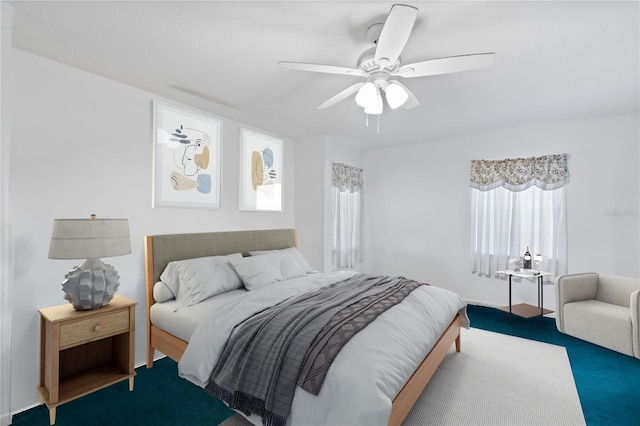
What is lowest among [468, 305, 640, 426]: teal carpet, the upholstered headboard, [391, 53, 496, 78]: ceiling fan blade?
[468, 305, 640, 426]: teal carpet

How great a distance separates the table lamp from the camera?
213cm

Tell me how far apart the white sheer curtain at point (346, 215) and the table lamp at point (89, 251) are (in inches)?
122

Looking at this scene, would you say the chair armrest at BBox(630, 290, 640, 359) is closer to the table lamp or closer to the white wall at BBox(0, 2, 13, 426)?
the table lamp

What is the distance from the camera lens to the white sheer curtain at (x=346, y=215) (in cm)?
Result: 497

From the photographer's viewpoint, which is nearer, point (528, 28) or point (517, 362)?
point (528, 28)

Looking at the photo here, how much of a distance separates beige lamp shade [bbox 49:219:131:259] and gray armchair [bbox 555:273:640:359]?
168 inches

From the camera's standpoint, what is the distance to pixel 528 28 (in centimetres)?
200

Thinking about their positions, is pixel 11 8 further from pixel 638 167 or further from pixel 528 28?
pixel 638 167

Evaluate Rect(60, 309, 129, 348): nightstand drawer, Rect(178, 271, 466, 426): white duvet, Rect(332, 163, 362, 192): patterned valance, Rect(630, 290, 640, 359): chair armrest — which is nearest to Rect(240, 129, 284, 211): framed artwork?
Rect(332, 163, 362, 192): patterned valance

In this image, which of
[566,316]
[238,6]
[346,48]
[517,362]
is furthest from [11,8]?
[566,316]

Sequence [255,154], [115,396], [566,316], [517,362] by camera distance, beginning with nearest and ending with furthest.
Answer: [115,396] → [517,362] → [566,316] → [255,154]

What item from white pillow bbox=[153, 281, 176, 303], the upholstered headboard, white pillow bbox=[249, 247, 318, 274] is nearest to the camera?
white pillow bbox=[153, 281, 176, 303]

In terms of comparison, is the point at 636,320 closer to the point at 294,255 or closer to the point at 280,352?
the point at 280,352

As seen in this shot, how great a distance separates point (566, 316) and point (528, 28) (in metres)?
2.97
